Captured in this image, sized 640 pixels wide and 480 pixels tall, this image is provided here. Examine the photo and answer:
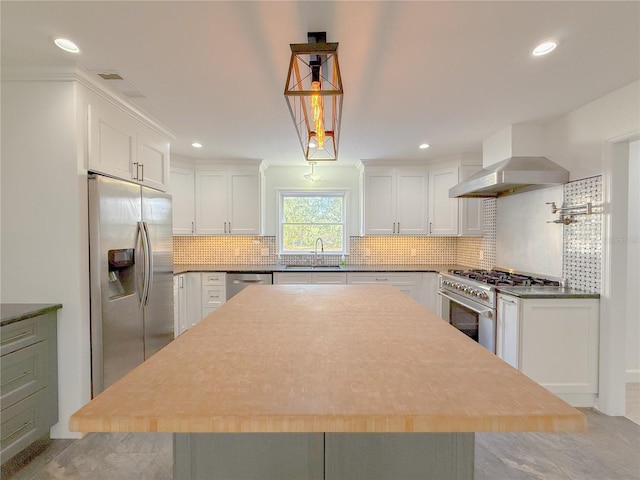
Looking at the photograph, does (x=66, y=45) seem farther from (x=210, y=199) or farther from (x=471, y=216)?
(x=471, y=216)

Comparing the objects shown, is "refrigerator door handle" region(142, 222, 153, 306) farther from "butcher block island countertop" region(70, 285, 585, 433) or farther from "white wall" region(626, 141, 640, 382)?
"white wall" region(626, 141, 640, 382)

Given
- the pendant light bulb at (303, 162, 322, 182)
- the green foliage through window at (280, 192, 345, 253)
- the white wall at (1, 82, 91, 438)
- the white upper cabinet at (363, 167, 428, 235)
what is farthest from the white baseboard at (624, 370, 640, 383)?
the white wall at (1, 82, 91, 438)

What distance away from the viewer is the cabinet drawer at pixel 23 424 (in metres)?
Answer: 1.67

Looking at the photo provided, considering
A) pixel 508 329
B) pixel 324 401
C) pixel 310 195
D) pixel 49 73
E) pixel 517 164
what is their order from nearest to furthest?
pixel 324 401, pixel 49 73, pixel 508 329, pixel 517 164, pixel 310 195

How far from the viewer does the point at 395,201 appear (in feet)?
14.0

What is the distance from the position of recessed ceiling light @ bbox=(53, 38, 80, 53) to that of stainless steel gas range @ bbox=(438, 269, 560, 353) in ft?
11.1

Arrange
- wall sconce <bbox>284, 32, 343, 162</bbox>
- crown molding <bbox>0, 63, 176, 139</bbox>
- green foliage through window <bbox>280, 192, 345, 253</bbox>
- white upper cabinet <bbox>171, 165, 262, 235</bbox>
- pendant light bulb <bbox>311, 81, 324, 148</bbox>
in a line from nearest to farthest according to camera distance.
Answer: wall sconce <bbox>284, 32, 343, 162</bbox>, pendant light bulb <bbox>311, 81, 324, 148</bbox>, crown molding <bbox>0, 63, 176, 139</bbox>, white upper cabinet <bbox>171, 165, 262, 235</bbox>, green foliage through window <bbox>280, 192, 345, 253</bbox>

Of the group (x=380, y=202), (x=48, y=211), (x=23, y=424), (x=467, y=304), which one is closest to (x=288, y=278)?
(x=380, y=202)

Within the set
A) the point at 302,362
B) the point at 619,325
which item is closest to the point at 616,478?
the point at 619,325

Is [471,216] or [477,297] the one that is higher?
[471,216]

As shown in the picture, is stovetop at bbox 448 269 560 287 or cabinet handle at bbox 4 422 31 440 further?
stovetop at bbox 448 269 560 287

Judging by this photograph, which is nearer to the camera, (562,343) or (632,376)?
(562,343)

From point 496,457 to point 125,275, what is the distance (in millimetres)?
2874

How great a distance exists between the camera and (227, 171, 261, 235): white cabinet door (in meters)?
4.23
